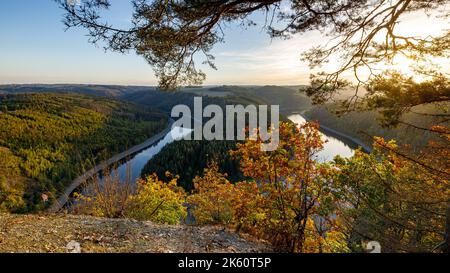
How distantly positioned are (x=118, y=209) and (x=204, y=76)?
4.44 metres

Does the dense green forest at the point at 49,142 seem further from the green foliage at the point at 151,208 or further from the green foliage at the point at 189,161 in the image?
the green foliage at the point at 151,208

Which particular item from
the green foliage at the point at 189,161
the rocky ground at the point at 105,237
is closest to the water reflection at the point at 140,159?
the green foliage at the point at 189,161

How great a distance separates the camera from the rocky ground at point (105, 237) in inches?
183

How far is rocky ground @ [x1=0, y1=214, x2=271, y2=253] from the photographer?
4.64m

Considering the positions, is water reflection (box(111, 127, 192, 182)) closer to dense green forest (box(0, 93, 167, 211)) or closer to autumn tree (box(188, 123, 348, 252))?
dense green forest (box(0, 93, 167, 211))

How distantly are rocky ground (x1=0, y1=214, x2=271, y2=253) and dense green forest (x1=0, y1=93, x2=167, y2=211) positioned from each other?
13.6 m

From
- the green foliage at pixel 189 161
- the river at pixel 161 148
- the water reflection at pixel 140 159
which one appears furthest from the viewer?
the river at pixel 161 148

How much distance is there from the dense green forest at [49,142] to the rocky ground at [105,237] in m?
13.6

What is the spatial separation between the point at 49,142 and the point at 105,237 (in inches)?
2349

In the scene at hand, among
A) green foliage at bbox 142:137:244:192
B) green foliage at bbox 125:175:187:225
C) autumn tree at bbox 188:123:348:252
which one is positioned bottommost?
green foliage at bbox 142:137:244:192

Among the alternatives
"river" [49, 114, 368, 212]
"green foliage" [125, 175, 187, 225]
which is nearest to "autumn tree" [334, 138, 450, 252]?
"green foliage" [125, 175, 187, 225]
